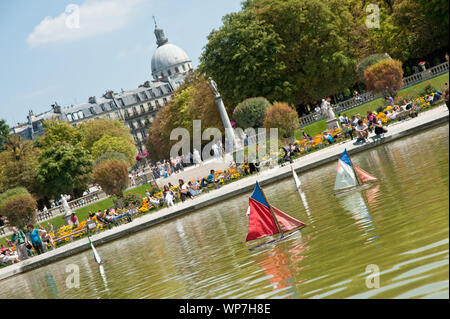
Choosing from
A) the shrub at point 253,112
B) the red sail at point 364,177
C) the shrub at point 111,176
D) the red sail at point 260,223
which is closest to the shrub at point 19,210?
the shrub at point 111,176

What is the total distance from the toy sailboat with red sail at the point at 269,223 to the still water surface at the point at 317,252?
449mm

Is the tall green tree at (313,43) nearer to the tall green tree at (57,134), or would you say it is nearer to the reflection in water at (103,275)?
the reflection in water at (103,275)

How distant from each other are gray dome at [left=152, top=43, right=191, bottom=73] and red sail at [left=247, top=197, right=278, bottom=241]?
14965 centimetres

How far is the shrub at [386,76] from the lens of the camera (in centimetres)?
3588

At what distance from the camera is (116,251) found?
817 inches

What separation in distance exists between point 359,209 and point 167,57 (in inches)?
5963

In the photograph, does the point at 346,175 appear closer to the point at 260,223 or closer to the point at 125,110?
the point at 260,223

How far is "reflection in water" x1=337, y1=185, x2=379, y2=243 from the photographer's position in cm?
1012

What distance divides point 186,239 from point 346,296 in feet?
35.8

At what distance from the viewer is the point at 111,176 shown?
3559 centimetres

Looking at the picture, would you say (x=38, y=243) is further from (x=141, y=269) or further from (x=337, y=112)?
(x=337, y=112)

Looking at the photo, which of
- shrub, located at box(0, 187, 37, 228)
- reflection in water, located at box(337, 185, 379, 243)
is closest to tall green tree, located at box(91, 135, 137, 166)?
shrub, located at box(0, 187, 37, 228)
